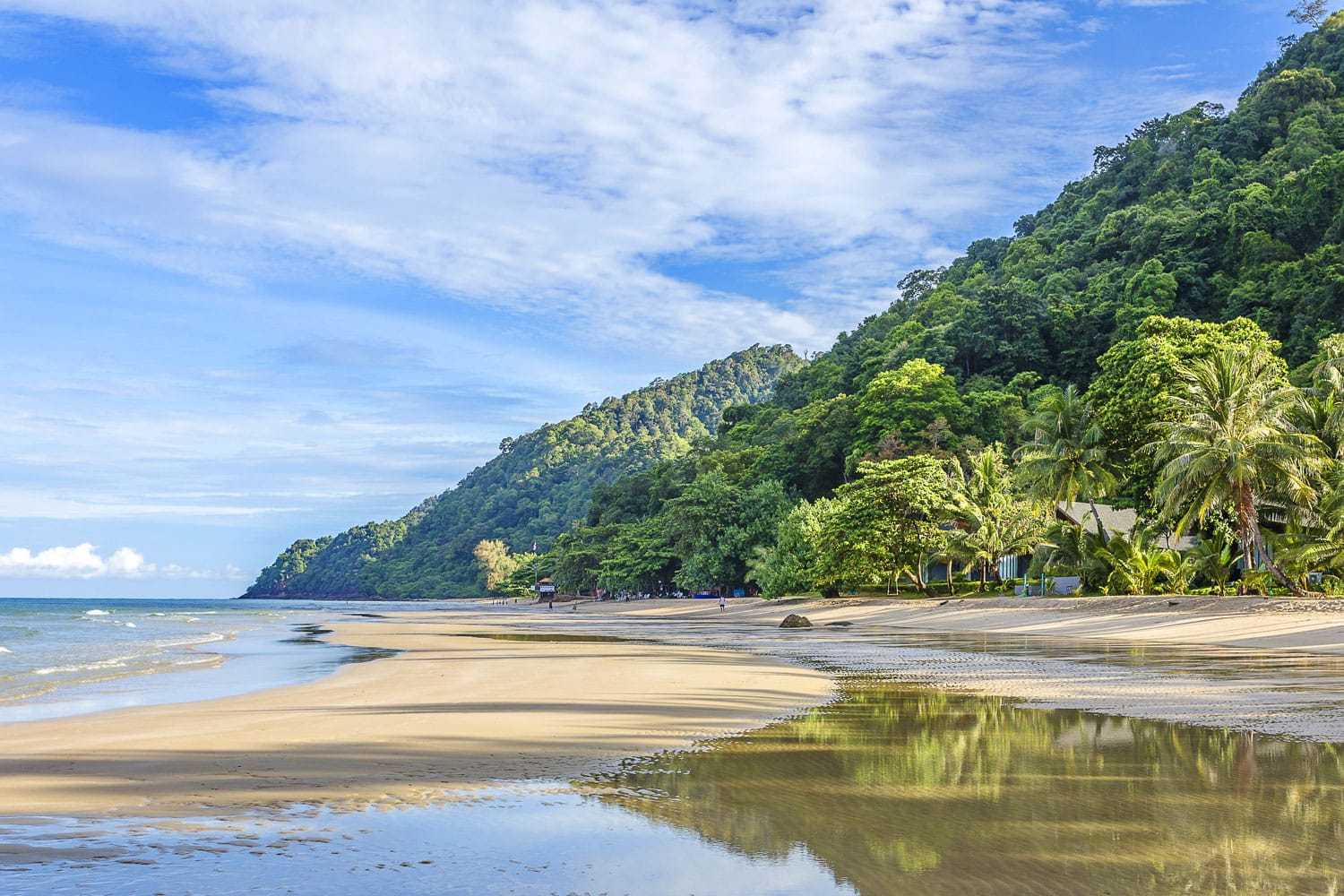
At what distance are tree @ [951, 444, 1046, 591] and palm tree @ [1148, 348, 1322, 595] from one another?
1656 centimetres

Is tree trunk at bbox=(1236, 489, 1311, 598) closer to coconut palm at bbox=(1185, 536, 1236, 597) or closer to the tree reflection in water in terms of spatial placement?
coconut palm at bbox=(1185, 536, 1236, 597)

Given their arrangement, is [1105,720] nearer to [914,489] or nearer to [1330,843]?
[1330,843]

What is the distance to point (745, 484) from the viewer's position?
10212 cm

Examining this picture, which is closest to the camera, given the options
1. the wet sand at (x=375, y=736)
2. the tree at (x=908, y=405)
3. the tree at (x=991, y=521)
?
the wet sand at (x=375, y=736)

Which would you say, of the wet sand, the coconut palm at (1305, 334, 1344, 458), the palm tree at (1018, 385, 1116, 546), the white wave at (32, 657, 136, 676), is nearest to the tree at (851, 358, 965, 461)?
the palm tree at (1018, 385, 1116, 546)

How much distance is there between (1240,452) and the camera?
3484 cm

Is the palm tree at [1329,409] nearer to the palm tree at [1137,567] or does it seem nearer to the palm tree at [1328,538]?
the palm tree at [1328,538]

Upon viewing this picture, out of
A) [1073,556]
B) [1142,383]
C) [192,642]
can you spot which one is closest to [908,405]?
[1142,383]

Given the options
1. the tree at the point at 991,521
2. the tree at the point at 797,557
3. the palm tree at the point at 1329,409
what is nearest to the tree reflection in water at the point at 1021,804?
the palm tree at the point at 1329,409

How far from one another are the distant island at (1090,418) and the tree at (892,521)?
6.9 inches

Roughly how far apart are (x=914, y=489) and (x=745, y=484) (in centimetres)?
4625

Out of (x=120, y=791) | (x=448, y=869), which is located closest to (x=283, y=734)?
(x=120, y=791)

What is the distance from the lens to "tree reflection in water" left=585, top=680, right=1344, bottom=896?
5.73m

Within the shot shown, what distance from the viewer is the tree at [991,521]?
54.5m
